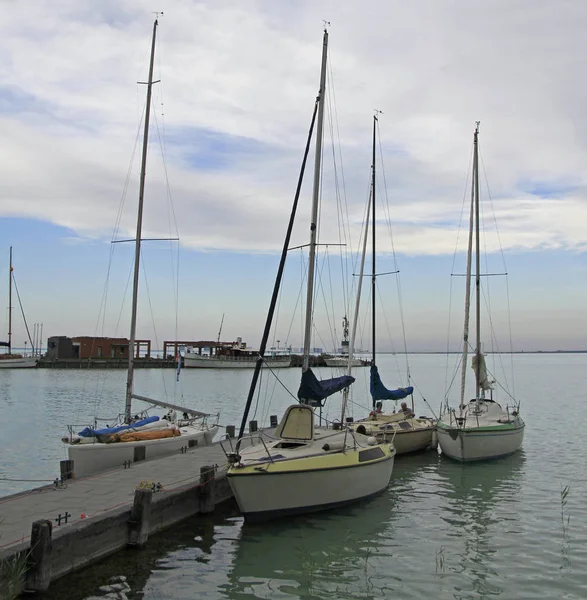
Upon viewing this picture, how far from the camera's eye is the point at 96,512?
1240 centimetres

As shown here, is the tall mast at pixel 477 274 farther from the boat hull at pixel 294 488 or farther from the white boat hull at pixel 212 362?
the white boat hull at pixel 212 362

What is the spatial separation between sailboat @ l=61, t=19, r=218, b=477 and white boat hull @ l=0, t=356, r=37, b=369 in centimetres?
9684

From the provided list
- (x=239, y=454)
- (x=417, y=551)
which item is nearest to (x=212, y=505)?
(x=239, y=454)

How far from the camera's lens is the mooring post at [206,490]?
15.3 meters

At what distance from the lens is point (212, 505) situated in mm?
15523

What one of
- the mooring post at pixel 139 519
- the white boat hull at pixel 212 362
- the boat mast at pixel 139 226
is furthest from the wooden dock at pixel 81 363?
the mooring post at pixel 139 519

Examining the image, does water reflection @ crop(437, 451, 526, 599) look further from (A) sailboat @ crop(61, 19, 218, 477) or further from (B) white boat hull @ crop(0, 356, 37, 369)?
(B) white boat hull @ crop(0, 356, 37, 369)

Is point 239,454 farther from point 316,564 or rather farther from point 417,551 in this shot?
point 417,551

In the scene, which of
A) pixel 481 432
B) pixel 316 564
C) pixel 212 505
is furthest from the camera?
pixel 481 432

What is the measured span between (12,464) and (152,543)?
12.8 m

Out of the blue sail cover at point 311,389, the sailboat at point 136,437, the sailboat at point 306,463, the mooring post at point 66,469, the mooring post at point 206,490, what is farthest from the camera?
the sailboat at point 136,437

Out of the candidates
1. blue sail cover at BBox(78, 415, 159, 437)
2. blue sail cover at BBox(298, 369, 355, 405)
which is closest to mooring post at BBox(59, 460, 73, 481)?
blue sail cover at BBox(78, 415, 159, 437)

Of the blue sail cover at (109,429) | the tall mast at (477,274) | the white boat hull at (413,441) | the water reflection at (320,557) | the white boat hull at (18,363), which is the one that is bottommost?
the white boat hull at (18,363)

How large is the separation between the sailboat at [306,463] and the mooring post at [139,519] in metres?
2.07
